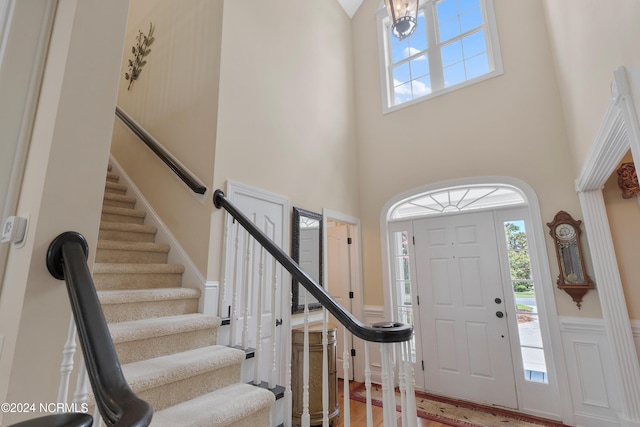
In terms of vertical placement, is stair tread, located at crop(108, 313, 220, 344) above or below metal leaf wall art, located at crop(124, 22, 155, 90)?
below

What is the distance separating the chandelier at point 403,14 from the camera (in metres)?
2.51

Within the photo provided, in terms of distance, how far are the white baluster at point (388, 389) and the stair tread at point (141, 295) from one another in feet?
4.88

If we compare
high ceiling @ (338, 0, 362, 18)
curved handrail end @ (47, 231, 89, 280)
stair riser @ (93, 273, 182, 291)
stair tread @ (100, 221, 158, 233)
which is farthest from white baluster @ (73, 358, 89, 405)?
high ceiling @ (338, 0, 362, 18)

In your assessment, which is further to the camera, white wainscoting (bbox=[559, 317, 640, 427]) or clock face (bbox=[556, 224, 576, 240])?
clock face (bbox=[556, 224, 576, 240])

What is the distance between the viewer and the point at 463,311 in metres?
3.76

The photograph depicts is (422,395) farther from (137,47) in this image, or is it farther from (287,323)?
(137,47)

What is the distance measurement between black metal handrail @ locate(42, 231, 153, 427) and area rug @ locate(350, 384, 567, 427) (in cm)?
318

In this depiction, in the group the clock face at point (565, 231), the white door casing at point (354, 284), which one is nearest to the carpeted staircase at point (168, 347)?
the white door casing at point (354, 284)

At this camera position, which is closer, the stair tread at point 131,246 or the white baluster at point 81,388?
the white baluster at point 81,388

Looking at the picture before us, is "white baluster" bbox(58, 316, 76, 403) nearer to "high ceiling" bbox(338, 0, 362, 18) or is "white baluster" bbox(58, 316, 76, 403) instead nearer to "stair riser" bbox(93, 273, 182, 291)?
"stair riser" bbox(93, 273, 182, 291)

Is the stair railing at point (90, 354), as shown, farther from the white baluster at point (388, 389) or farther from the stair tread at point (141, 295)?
the white baluster at point (388, 389)

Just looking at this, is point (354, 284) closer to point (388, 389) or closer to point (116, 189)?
point (388, 389)

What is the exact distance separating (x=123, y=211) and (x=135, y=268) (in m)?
0.91

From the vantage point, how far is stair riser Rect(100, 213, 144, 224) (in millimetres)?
2779
